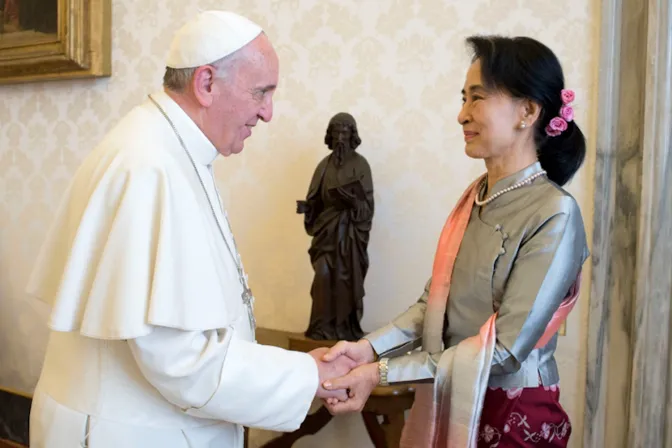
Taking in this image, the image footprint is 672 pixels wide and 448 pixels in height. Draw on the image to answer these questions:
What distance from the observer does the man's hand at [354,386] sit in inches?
68.1

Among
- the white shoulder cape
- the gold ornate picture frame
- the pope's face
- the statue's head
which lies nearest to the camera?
the white shoulder cape

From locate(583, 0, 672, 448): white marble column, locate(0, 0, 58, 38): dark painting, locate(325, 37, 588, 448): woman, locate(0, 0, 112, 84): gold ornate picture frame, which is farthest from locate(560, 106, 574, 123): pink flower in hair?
locate(0, 0, 58, 38): dark painting

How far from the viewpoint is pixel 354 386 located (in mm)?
1738

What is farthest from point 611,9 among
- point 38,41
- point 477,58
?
point 38,41

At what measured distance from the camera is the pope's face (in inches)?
64.1

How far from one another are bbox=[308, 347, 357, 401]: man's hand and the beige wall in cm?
88

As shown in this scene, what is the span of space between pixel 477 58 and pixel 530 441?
1.00m

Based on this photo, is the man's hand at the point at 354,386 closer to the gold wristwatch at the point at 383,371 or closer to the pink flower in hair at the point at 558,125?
the gold wristwatch at the point at 383,371

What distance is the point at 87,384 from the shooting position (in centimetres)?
153

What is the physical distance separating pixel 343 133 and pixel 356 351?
85 centimetres

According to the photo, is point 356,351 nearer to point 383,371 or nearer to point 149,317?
point 383,371

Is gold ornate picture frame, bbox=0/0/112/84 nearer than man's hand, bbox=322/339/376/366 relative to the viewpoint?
No

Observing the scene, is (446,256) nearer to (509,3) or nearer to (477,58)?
(477,58)

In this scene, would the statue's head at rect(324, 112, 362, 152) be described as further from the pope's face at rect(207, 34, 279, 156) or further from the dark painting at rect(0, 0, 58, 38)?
the dark painting at rect(0, 0, 58, 38)
